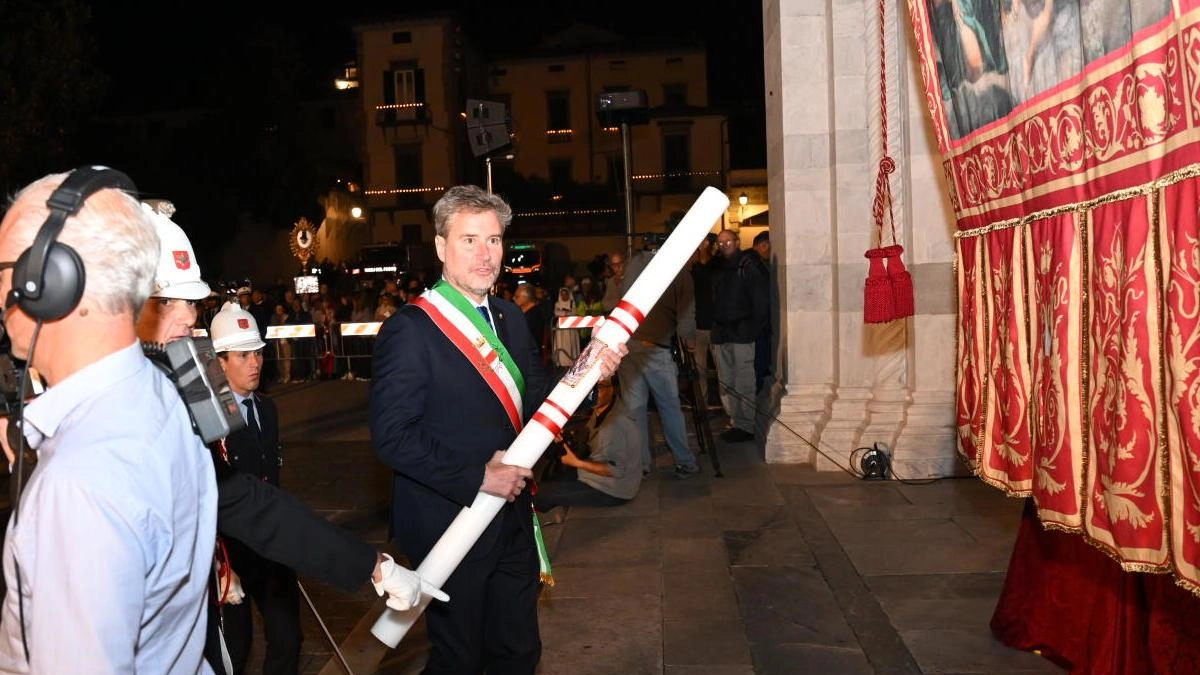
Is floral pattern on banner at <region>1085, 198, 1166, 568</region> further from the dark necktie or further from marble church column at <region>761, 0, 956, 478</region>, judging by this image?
marble church column at <region>761, 0, 956, 478</region>

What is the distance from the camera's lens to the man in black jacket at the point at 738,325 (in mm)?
10039

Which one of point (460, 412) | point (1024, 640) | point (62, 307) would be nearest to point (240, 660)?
point (460, 412)

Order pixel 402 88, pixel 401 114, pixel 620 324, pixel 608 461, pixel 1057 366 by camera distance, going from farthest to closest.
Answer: pixel 402 88 → pixel 401 114 → pixel 608 461 → pixel 620 324 → pixel 1057 366

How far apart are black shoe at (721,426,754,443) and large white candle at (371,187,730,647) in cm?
676

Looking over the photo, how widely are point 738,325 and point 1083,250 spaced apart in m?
7.37

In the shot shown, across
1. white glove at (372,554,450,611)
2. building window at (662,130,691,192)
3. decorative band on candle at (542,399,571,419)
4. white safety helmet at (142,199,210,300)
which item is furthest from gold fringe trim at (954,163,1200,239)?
building window at (662,130,691,192)

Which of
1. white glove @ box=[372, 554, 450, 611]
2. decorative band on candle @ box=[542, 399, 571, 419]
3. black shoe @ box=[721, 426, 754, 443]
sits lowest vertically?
black shoe @ box=[721, 426, 754, 443]

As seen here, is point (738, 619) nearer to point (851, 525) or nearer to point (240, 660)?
point (851, 525)

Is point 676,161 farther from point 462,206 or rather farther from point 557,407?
point 557,407

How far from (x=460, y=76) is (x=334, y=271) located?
60.2ft

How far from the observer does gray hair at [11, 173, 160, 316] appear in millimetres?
1612

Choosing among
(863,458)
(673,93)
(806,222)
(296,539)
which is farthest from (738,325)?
→ (673,93)

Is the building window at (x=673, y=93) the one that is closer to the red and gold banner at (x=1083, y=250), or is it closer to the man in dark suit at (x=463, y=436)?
the red and gold banner at (x=1083, y=250)

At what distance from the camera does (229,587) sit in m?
3.41
